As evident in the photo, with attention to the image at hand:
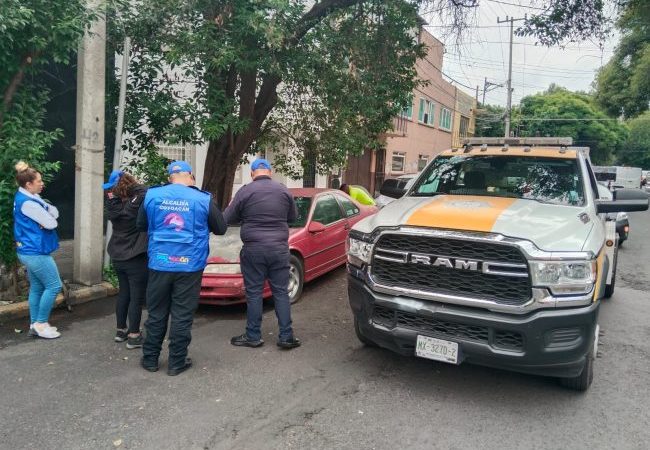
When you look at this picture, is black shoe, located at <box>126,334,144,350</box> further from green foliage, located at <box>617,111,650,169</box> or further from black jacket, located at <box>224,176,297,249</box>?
green foliage, located at <box>617,111,650,169</box>

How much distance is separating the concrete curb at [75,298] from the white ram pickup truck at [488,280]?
3722 millimetres

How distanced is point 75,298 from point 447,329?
4.64 meters

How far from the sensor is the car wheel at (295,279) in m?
6.34

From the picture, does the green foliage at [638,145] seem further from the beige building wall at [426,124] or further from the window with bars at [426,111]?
the window with bars at [426,111]

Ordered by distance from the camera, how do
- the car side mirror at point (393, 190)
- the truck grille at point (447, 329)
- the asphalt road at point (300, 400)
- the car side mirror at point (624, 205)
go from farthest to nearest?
1. the car side mirror at point (393, 190)
2. the car side mirror at point (624, 205)
3. the truck grille at point (447, 329)
4. the asphalt road at point (300, 400)

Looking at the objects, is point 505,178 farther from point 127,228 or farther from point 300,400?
point 127,228

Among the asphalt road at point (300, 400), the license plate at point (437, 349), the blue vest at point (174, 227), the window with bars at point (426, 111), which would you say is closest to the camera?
the asphalt road at point (300, 400)

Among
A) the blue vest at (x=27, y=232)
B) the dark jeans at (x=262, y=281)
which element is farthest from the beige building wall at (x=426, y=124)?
the blue vest at (x=27, y=232)

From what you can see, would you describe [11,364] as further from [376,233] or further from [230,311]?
[376,233]

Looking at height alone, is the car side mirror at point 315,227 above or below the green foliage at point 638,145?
below

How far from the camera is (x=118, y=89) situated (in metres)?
7.24

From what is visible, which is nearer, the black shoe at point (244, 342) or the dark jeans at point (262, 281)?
the dark jeans at point (262, 281)

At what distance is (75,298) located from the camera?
6.11 meters

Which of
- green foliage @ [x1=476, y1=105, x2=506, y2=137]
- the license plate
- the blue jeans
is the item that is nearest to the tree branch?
the blue jeans
